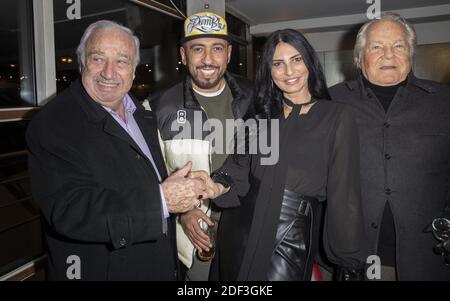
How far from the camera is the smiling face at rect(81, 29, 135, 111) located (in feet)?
5.16

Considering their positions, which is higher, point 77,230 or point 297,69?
point 297,69

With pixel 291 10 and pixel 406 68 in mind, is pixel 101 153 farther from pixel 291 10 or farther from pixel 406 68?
pixel 291 10

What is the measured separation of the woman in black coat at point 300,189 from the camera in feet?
4.92

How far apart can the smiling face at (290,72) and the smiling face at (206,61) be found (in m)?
0.64

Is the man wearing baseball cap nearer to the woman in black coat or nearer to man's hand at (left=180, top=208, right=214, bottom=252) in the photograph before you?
man's hand at (left=180, top=208, right=214, bottom=252)

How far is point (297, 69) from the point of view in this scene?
5.39 feet

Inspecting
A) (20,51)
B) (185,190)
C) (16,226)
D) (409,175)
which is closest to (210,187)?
(185,190)

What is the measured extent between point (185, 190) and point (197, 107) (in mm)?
814

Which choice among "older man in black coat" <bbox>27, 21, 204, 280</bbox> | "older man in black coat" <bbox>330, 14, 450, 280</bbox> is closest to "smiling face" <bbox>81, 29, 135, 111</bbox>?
"older man in black coat" <bbox>27, 21, 204, 280</bbox>

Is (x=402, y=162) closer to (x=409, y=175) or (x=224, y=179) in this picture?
(x=409, y=175)

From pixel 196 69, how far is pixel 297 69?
2.69 feet

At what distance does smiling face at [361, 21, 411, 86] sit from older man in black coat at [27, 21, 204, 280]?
3.62ft

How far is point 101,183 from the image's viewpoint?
1409mm

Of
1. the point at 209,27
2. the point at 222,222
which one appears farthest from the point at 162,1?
the point at 222,222
